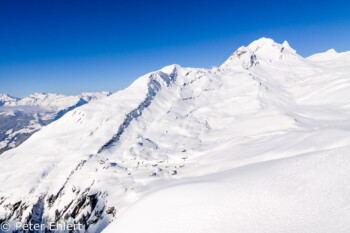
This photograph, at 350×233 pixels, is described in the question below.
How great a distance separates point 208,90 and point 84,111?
1847 inches

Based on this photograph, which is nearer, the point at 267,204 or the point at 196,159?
the point at 267,204

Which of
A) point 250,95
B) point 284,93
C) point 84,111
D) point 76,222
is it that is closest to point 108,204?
point 76,222

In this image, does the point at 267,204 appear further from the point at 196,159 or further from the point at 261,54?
the point at 261,54

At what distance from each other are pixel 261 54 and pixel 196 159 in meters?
102

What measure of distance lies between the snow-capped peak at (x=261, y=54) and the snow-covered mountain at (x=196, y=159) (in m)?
12.2

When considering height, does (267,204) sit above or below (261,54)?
below

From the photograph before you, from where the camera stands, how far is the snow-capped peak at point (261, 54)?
341 ft

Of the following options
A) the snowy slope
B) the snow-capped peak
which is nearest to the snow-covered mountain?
the snowy slope

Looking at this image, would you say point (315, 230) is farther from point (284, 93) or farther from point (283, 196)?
point (284, 93)

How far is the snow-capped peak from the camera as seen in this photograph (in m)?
104

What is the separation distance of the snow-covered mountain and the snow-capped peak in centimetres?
1223

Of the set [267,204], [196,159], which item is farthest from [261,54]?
[267,204]

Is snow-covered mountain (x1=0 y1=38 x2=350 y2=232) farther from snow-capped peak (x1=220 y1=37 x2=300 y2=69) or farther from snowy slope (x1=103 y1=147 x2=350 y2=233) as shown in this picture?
snow-capped peak (x1=220 y1=37 x2=300 y2=69)

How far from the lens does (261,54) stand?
115000 millimetres
